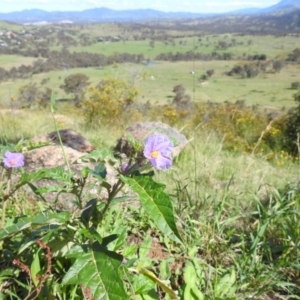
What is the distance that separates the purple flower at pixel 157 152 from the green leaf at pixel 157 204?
0.18 ft

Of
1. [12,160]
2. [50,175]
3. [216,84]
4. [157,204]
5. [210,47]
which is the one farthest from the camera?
[210,47]

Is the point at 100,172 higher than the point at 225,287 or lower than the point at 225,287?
higher

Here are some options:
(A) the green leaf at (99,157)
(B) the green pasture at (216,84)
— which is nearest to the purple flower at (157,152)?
(A) the green leaf at (99,157)

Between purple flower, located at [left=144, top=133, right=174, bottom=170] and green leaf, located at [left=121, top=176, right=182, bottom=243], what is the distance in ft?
0.18

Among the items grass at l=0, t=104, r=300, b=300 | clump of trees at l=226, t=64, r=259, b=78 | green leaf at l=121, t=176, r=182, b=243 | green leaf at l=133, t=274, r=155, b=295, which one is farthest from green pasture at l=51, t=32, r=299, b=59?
green leaf at l=121, t=176, r=182, b=243

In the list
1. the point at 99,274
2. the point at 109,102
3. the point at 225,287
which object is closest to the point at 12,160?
the point at 99,274

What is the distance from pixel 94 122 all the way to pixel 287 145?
4587mm

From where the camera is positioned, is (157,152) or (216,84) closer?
(157,152)

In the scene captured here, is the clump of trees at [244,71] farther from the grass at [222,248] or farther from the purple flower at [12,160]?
the purple flower at [12,160]

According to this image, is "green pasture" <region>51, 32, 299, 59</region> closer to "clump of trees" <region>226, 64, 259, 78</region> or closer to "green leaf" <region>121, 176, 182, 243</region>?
"clump of trees" <region>226, 64, 259, 78</region>

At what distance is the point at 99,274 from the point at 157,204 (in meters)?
0.30

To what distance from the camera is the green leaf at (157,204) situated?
1.02m

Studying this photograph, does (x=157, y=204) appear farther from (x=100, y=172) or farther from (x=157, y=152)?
(x=100, y=172)

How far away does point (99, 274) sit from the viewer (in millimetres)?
1160
